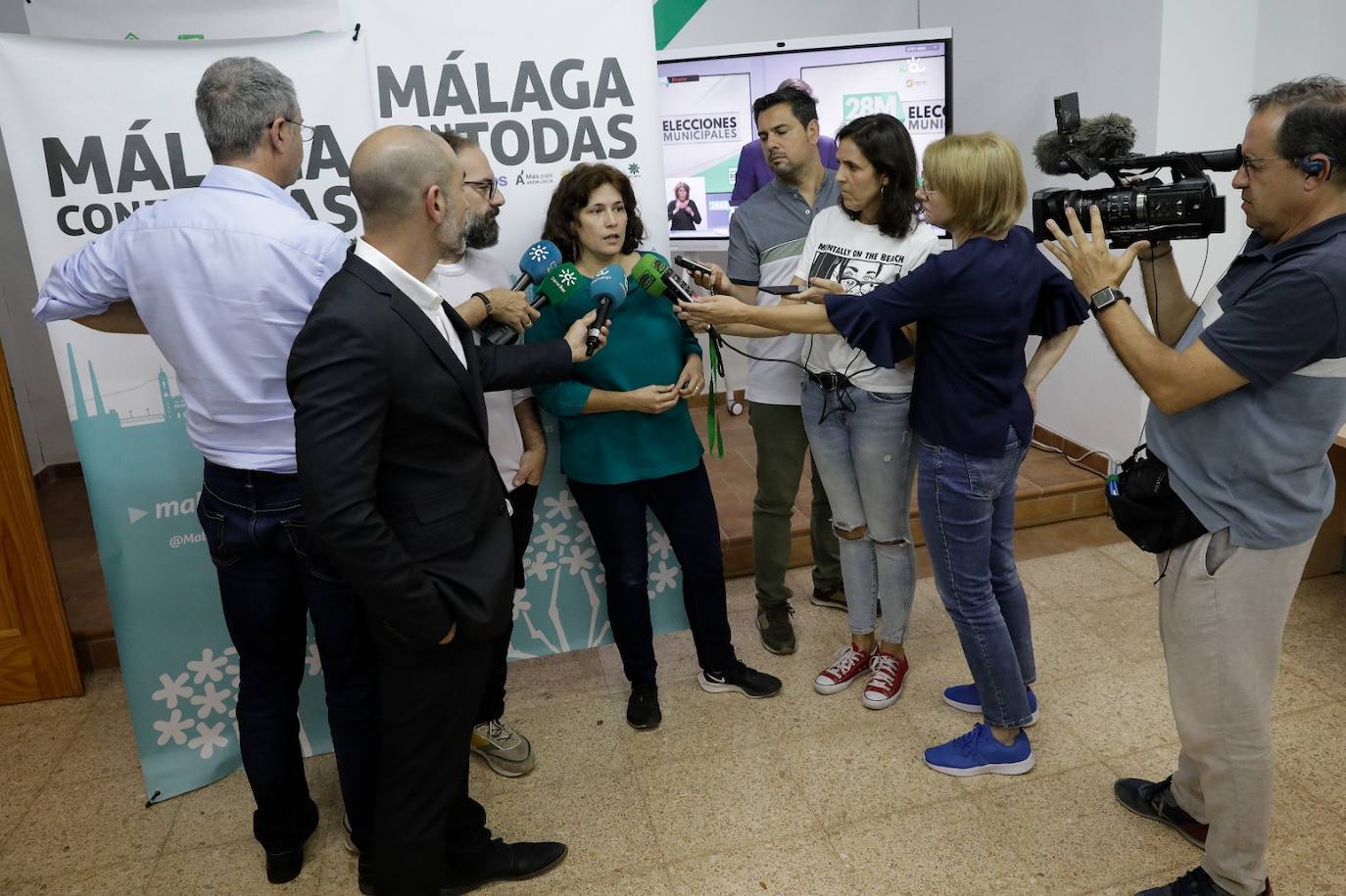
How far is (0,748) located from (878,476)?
2694 millimetres

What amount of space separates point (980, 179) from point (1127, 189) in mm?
322

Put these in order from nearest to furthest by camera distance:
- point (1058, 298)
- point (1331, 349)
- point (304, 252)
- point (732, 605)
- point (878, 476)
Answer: point (1331, 349), point (304, 252), point (1058, 298), point (878, 476), point (732, 605)

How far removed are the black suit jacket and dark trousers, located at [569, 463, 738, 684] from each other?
0.79m

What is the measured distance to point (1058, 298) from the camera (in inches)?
91.1

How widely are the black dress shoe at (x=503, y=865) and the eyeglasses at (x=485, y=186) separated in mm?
1535

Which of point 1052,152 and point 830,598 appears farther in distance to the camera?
point 830,598

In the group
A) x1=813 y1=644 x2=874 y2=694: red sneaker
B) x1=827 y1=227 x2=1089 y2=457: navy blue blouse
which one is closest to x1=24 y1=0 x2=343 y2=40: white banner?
x1=827 y1=227 x2=1089 y2=457: navy blue blouse

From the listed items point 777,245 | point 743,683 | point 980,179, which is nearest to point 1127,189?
point 980,179

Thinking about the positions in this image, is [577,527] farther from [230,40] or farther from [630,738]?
[230,40]

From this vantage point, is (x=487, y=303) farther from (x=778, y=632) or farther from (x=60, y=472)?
(x=60, y=472)

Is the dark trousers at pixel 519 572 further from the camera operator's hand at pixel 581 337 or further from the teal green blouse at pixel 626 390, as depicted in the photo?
the camera operator's hand at pixel 581 337

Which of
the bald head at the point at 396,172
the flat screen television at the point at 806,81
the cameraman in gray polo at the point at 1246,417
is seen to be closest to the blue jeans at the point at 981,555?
the cameraman in gray polo at the point at 1246,417

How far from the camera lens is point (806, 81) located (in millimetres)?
4641

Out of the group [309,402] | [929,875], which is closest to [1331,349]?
[929,875]
